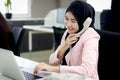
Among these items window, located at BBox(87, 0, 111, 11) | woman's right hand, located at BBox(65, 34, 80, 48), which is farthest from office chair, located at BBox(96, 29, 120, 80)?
window, located at BBox(87, 0, 111, 11)

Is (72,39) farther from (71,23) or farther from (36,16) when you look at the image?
(36,16)

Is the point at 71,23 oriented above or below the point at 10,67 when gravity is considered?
above

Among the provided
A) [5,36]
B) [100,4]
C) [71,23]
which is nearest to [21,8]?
[100,4]

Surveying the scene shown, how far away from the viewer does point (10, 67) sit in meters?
1.19

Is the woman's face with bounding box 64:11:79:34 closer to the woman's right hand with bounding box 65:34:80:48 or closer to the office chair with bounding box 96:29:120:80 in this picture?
the woman's right hand with bounding box 65:34:80:48

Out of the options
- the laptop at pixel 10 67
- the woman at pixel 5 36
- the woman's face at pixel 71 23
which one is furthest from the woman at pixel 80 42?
the woman at pixel 5 36

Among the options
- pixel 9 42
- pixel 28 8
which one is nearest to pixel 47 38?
pixel 28 8

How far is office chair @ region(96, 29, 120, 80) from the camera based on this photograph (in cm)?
144

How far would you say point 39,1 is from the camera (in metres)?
5.00

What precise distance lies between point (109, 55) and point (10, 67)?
24.9 inches

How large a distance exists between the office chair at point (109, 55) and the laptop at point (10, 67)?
462 millimetres

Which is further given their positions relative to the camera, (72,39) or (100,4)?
(100,4)

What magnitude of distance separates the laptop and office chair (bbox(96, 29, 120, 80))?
46cm

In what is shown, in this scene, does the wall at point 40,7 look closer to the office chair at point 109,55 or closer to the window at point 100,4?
the window at point 100,4
